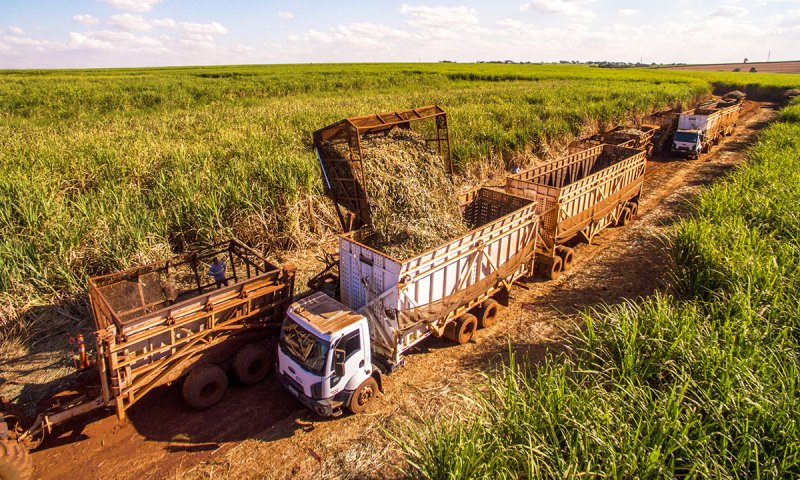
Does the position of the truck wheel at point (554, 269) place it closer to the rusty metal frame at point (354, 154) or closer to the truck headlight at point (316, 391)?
the rusty metal frame at point (354, 154)

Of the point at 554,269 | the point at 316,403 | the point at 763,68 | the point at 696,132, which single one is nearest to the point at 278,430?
the point at 316,403

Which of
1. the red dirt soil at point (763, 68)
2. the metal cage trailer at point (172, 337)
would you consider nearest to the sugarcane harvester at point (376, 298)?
the metal cage trailer at point (172, 337)

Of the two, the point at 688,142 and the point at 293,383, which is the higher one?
the point at 688,142

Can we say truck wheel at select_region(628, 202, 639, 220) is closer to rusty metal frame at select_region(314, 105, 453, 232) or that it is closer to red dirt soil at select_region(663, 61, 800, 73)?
rusty metal frame at select_region(314, 105, 453, 232)

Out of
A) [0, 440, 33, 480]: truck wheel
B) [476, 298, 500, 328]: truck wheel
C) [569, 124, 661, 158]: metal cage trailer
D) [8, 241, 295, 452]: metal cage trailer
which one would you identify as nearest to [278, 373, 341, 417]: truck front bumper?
[8, 241, 295, 452]: metal cage trailer

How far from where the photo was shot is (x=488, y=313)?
9797 millimetres

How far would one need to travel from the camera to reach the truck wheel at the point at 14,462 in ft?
18.1

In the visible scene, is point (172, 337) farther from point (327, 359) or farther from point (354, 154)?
point (354, 154)

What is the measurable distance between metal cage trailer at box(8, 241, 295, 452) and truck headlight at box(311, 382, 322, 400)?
1.69m

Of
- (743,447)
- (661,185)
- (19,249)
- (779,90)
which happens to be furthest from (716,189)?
(779,90)

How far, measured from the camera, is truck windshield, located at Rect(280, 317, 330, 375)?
6657 mm

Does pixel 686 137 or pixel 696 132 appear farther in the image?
pixel 686 137

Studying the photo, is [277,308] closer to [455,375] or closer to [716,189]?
[455,375]

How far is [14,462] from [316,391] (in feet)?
12.8
